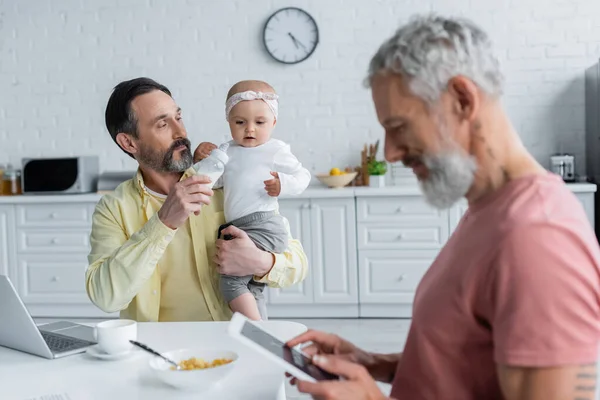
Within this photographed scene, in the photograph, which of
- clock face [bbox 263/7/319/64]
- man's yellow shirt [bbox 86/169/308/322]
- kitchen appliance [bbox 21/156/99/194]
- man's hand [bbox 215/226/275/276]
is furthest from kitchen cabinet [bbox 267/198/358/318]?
man's hand [bbox 215/226/275/276]

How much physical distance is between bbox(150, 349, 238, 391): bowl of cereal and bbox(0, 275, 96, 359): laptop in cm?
36

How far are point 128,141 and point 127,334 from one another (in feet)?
A: 2.82

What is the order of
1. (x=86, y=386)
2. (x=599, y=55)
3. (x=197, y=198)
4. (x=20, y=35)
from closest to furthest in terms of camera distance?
(x=86, y=386) < (x=197, y=198) < (x=599, y=55) < (x=20, y=35)

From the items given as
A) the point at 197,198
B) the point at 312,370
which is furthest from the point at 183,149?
the point at 312,370

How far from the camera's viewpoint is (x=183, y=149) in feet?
7.34

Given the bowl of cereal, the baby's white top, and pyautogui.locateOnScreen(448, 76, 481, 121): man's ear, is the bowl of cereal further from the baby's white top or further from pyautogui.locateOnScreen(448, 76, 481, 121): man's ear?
the baby's white top

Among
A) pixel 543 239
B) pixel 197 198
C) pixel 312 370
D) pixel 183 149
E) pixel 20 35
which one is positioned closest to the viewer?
pixel 543 239

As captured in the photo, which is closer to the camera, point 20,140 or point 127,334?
point 127,334

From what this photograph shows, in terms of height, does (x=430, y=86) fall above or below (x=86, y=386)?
above

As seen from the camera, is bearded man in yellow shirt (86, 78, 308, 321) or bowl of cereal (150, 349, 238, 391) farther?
bearded man in yellow shirt (86, 78, 308, 321)

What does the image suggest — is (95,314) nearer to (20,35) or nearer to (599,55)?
(20,35)

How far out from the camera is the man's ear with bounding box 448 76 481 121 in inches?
39.8

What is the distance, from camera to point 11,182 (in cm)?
504

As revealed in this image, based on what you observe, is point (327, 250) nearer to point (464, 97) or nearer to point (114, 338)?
point (114, 338)
